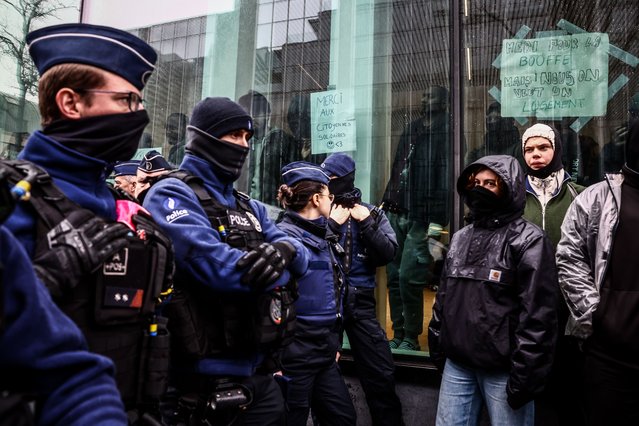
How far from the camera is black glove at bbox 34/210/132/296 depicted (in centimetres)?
130

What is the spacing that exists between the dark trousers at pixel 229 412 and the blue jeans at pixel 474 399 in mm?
1155

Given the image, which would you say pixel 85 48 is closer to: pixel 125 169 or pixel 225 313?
pixel 225 313

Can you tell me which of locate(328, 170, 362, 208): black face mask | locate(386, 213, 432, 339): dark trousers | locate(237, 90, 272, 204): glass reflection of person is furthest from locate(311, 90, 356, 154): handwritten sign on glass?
locate(386, 213, 432, 339): dark trousers

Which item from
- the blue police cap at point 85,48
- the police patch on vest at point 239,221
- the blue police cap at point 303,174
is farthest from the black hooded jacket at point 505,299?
the blue police cap at point 85,48

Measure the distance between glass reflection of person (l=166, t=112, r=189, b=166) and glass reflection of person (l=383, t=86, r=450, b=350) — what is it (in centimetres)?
268

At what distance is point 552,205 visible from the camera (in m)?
3.56

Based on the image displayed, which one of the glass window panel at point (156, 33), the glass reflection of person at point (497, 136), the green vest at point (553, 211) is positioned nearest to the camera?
the green vest at point (553, 211)

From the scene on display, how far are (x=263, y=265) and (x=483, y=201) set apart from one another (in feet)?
5.26

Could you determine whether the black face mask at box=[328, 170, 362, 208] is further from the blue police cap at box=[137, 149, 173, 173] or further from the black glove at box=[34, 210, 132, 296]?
the black glove at box=[34, 210, 132, 296]

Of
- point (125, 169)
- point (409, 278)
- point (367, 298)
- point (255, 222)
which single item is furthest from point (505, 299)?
point (125, 169)

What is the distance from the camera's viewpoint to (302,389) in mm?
3248

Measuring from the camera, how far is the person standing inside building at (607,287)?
2549 millimetres

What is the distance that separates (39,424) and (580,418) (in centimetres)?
343

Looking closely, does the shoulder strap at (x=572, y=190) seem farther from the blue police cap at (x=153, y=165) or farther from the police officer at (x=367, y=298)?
the blue police cap at (x=153, y=165)
